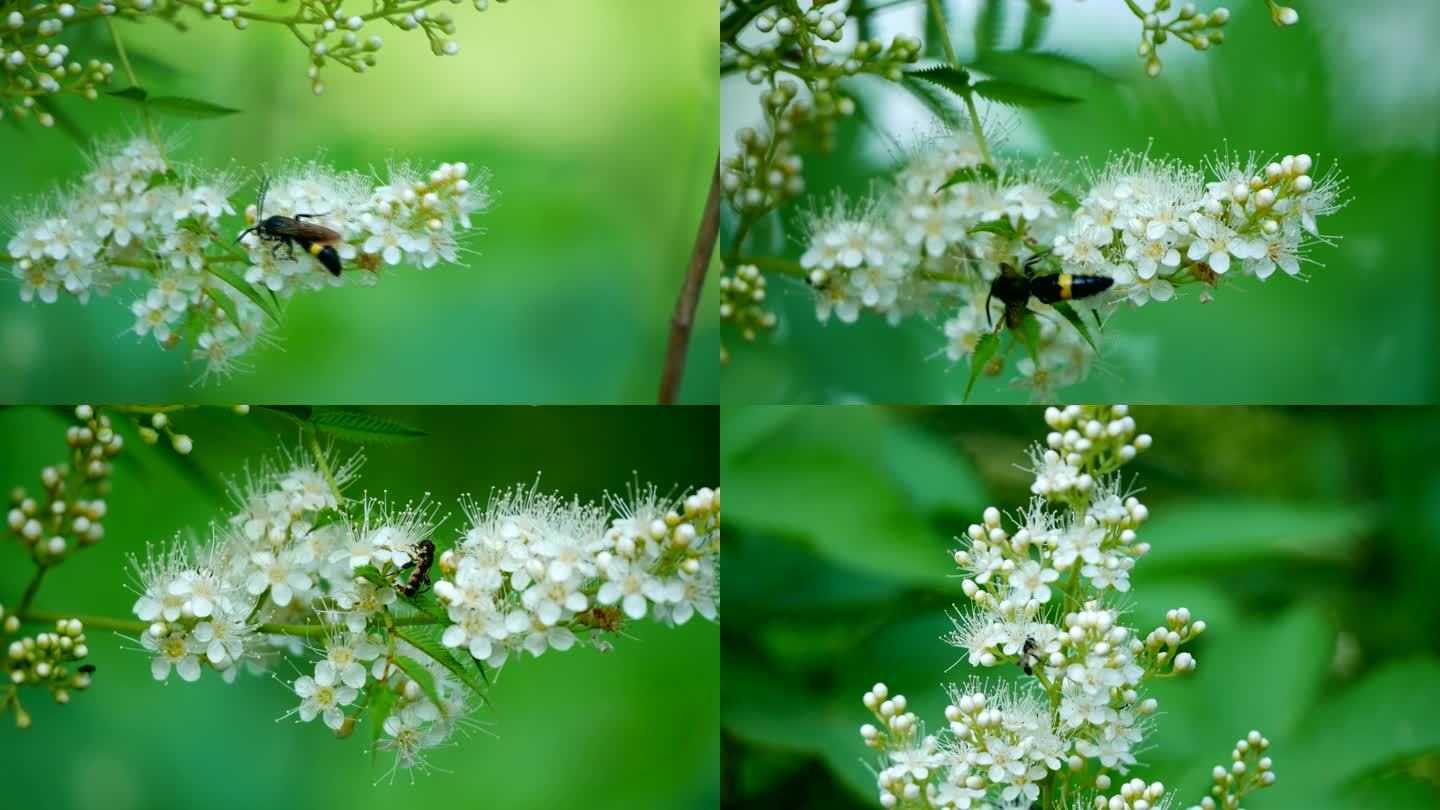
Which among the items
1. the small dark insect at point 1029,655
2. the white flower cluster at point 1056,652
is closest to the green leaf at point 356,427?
the white flower cluster at point 1056,652

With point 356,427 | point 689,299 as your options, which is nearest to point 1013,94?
point 689,299

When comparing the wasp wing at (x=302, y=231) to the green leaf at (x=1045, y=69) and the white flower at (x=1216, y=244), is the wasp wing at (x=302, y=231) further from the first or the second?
the white flower at (x=1216, y=244)

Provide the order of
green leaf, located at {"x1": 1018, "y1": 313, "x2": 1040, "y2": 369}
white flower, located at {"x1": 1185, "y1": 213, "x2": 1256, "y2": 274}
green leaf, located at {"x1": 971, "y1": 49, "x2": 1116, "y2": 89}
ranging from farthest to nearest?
green leaf, located at {"x1": 971, "y1": 49, "x2": 1116, "y2": 89}, green leaf, located at {"x1": 1018, "y1": 313, "x2": 1040, "y2": 369}, white flower, located at {"x1": 1185, "y1": 213, "x2": 1256, "y2": 274}

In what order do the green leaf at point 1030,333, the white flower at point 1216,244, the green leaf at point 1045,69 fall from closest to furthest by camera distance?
the white flower at point 1216,244 → the green leaf at point 1030,333 → the green leaf at point 1045,69

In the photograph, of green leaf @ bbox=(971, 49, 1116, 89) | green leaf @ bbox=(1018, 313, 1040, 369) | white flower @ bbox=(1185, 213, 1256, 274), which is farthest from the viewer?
green leaf @ bbox=(971, 49, 1116, 89)

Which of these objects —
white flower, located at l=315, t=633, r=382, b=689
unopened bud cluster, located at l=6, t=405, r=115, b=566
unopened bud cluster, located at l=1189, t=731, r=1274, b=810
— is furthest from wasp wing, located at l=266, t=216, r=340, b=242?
unopened bud cluster, located at l=1189, t=731, r=1274, b=810

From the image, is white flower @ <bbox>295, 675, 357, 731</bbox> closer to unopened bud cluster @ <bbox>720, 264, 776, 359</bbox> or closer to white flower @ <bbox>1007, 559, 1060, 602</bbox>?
unopened bud cluster @ <bbox>720, 264, 776, 359</bbox>
